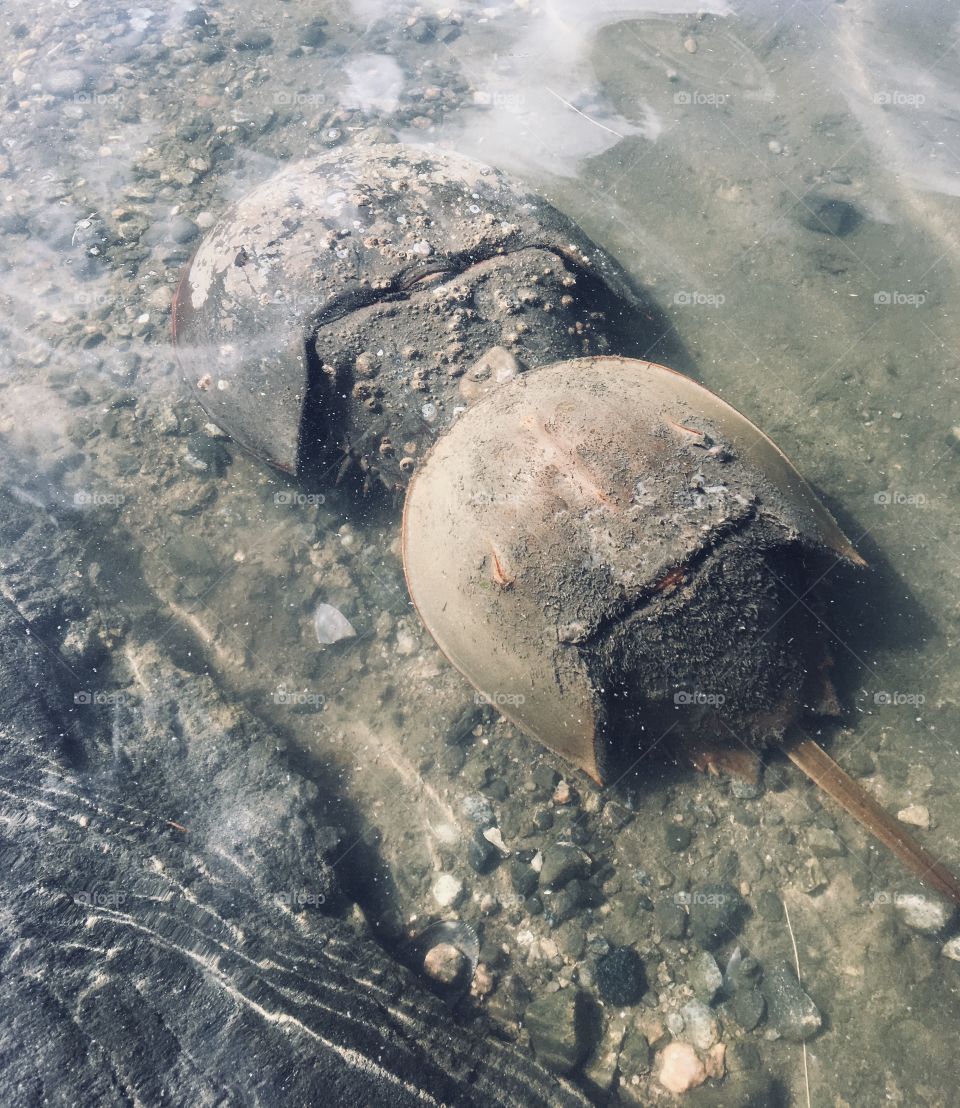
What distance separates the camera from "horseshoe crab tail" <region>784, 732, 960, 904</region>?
2.92 metres

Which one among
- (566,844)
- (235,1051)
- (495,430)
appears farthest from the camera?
(566,844)

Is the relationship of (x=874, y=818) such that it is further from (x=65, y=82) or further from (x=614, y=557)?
(x=65, y=82)

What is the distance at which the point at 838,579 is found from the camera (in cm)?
362

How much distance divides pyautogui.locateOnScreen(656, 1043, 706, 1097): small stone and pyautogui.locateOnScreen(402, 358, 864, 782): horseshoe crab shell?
1.59 metres

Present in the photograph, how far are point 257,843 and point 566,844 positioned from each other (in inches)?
66.7

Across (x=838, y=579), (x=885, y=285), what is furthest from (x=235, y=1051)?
(x=885, y=285)

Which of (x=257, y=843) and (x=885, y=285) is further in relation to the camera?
(x=885, y=285)

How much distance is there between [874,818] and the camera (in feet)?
9.66

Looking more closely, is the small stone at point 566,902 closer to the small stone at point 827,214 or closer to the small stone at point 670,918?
the small stone at point 670,918

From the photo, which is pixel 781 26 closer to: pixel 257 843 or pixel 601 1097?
pixel 257 843

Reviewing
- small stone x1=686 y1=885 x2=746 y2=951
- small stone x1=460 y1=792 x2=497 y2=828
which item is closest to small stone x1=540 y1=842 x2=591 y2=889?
small stone x1=460 y1=792 x2=497 y2=828

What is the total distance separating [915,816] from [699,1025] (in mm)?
1562

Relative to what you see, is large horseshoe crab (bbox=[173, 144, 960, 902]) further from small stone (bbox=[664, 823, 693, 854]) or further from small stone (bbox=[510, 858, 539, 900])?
small stone (bbox=[510, 858, 539, 900])

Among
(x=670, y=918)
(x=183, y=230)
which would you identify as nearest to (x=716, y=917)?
(x=670, y=918)
